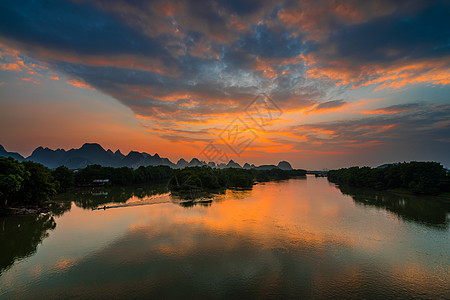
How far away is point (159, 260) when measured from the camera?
18.2 m

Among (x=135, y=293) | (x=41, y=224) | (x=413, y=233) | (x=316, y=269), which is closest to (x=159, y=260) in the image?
(x=135, y=293)

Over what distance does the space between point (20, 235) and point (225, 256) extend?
2375 cm

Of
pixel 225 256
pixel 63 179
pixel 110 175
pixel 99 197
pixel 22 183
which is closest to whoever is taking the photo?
pixel 225 256

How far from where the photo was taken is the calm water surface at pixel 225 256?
14047 millimetres

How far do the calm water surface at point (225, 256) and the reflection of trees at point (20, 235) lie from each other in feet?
0.31

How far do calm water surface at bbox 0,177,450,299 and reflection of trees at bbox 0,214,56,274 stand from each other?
9cm

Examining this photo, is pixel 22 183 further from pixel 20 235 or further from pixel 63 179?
pixel 63 179

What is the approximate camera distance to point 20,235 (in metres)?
24.7

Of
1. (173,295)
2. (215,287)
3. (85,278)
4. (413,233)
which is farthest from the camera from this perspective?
(413,233)

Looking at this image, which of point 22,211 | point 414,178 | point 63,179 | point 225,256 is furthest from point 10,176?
point 414,178

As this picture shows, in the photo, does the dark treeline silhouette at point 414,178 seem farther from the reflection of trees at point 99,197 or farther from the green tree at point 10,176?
the green tree at point 10,176

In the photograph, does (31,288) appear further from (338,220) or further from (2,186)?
(338,220)

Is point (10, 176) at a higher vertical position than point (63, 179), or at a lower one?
higher

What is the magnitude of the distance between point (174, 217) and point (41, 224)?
1755cm
